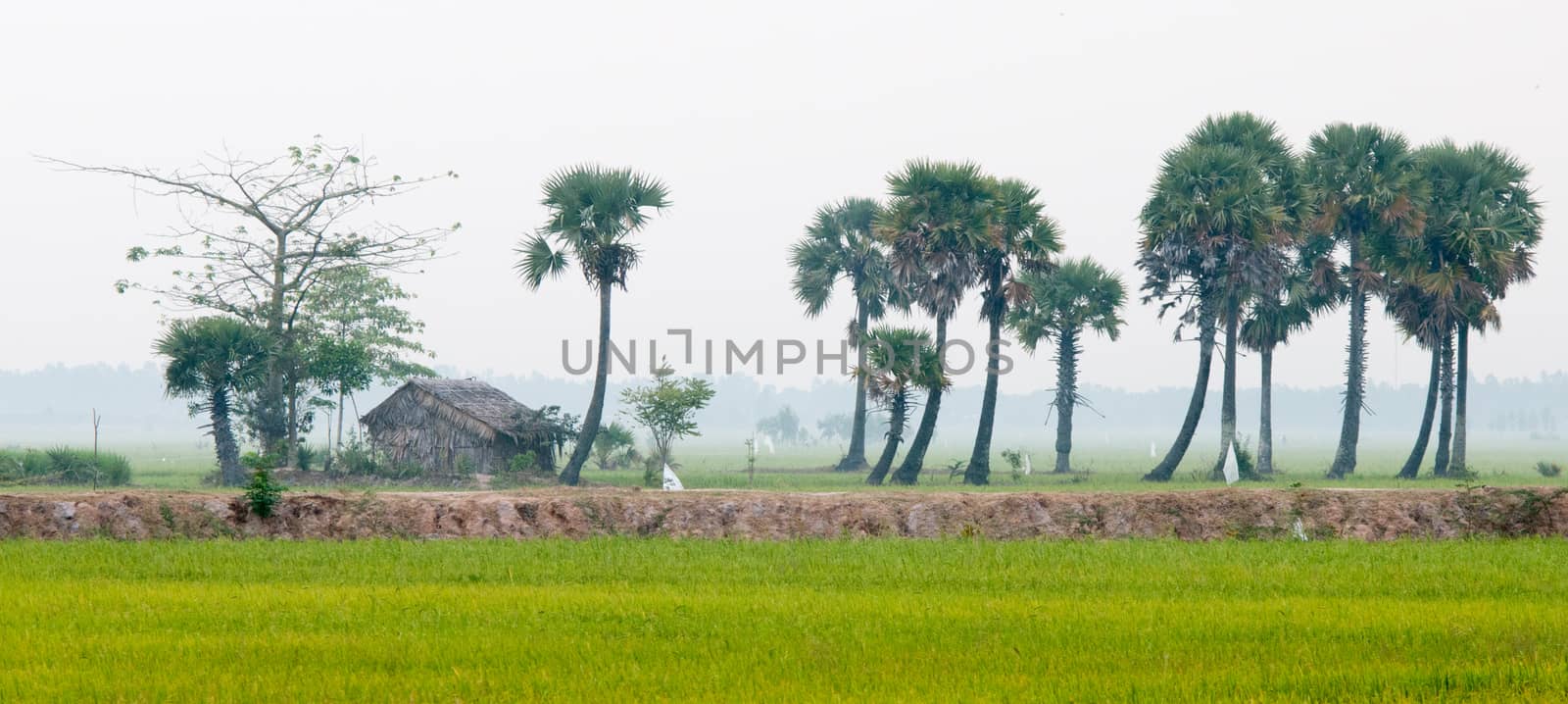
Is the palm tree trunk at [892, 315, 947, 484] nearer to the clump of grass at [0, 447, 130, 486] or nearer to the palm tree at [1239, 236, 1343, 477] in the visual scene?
the palm tree at [1239, 236, 1343, 477]

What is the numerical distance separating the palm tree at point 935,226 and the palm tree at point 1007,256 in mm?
613

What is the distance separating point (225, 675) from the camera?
33.7 feet

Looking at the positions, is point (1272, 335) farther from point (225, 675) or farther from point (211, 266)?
point (225, 675)

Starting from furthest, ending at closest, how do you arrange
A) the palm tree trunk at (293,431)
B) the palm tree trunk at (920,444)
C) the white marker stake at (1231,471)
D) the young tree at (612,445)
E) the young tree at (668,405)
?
the young tree at (612,445)
the young tree at (668,405)
the palm tree trunk at (293,431)
the palm tree trunk at (920,444)
the white marker stake at (1231,471)

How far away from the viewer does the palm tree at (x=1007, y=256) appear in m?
40.5

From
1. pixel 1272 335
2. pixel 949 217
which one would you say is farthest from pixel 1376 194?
pixel 949 217

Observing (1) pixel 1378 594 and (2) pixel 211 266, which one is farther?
(2) pixel 211 266

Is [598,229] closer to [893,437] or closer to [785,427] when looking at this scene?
[893,437]

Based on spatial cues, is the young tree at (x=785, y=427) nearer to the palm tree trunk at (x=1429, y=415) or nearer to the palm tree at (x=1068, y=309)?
the palm tree at (x=1068, y=309)

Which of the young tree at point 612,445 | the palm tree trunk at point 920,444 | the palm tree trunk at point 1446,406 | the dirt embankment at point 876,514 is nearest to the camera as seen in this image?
the dirt embankment at point 876,514

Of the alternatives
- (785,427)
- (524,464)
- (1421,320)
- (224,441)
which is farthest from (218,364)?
(785,427)

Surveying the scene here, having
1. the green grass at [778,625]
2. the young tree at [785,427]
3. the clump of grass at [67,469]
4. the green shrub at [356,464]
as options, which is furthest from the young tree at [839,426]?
the green grass at [778,625]

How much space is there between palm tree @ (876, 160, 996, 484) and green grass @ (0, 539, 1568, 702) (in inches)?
846

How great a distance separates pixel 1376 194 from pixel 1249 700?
3844 centimetres
